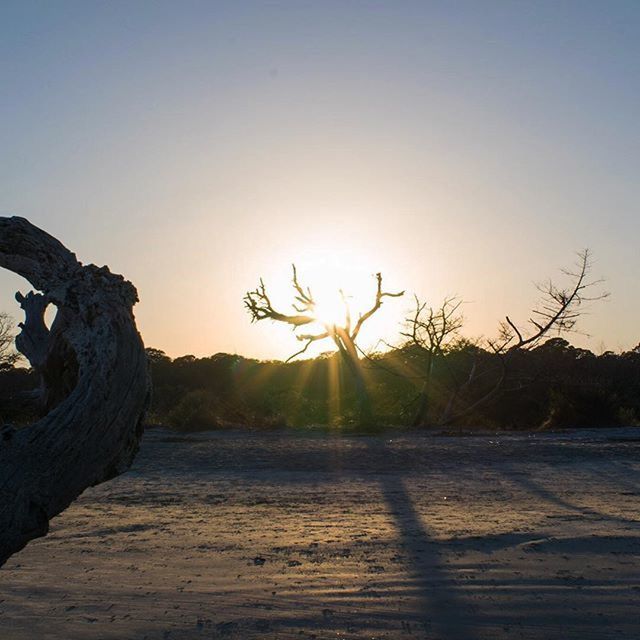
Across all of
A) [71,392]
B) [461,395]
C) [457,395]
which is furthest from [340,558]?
[461,395]

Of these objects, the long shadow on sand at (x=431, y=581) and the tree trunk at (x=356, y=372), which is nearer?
the long shadow on sand at (x=431, y=581)

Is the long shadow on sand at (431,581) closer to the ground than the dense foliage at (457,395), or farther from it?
closer to the ground

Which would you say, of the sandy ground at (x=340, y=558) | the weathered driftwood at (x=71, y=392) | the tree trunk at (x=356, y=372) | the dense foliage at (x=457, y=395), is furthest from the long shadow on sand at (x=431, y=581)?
the dense foliage at (x=457, y=395)

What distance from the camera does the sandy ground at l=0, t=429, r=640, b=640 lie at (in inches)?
219

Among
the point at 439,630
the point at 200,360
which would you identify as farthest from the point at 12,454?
the point at 200,360

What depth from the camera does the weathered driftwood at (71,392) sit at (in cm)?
355

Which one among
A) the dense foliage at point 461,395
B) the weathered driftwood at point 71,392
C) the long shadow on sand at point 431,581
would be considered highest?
the dense foliage at point 461,395

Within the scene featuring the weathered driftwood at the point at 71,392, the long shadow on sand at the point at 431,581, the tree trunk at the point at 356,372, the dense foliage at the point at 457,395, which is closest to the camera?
the weathered driftwood at the point at 71,392

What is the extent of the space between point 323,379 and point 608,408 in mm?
14625

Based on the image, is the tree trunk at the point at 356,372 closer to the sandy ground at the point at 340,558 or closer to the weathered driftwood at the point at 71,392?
the sandy ground at the point at 340,558

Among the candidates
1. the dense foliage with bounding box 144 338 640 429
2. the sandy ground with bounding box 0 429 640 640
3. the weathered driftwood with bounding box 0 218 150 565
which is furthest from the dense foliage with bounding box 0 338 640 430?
the weathered driftwood with bounding box 0 218 150 565

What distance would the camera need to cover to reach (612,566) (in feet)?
22.6

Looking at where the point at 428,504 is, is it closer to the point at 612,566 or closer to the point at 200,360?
the point at 612,566

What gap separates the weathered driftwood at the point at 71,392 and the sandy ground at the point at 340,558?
6.53ft
